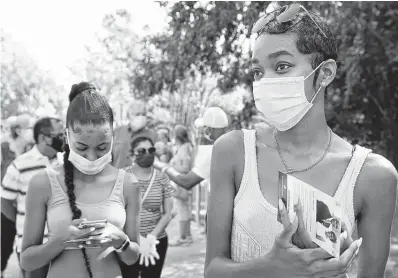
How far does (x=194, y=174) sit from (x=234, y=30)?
5.04 meters

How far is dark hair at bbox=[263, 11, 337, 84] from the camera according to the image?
186 cm

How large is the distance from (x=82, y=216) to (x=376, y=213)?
1.54 meters

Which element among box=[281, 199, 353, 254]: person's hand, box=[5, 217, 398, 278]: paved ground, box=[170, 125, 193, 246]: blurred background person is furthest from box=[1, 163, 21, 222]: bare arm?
box=[170, 125, 193, 246]: blurred background person

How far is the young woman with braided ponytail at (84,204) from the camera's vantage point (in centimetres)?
273

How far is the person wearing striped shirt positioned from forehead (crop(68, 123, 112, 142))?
168 cm

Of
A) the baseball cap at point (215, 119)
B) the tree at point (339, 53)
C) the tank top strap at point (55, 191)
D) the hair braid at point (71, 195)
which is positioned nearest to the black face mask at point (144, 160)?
the baseball cap at point (215, 119)

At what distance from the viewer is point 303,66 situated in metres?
1.89

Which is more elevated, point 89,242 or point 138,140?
point 138,140

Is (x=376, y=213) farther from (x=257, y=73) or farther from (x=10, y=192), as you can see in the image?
(x=10, y=192)

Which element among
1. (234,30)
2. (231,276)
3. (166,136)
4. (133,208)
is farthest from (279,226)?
(166,136)

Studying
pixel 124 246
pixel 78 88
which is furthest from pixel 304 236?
pixel 78 88

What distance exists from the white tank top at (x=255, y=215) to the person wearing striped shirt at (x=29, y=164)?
2.95 metres

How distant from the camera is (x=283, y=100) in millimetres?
1959

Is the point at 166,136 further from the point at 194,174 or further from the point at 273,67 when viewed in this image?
the point at 273,67
